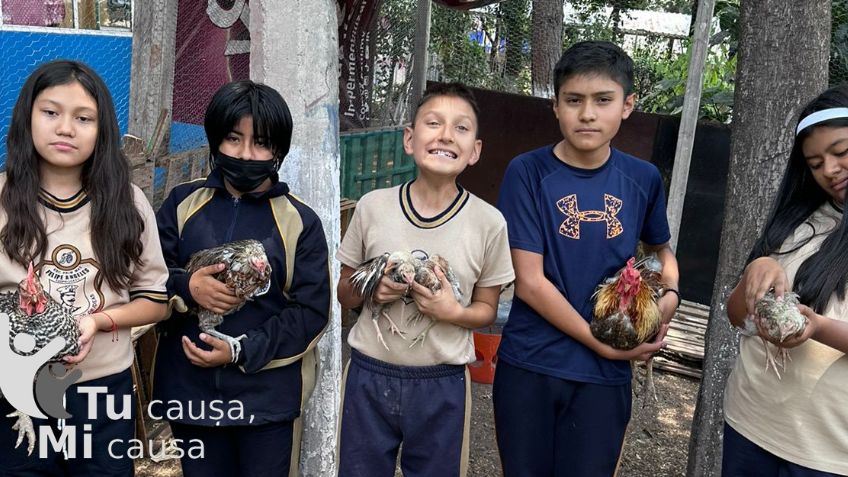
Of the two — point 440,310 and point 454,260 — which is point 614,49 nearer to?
point 454,260

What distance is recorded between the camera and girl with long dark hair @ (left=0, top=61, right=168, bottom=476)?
2318 millimetres

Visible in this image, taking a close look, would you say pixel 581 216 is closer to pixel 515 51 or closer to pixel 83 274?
pixel 83 274

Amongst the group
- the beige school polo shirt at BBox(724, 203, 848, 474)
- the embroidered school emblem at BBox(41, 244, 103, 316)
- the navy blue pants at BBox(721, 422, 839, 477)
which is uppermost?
the embroidered school emblem at BBox(41, 244, 103, 316)

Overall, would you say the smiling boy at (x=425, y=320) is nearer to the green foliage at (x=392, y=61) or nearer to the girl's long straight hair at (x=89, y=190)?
the girl's long straight hair at (x=89, y=190)

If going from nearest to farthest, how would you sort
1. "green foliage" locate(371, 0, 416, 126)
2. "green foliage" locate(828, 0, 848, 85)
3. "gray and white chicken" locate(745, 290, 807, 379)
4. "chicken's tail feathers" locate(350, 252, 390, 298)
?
"gray and white chicken" locate(745, 290, 807, 379) < "chicken's tail feathers" locate(350, 252, 390, 298) < "green foliage" locate(828, 0, 848, 85) < "green foliage" locate(371, 0, 416, 126)

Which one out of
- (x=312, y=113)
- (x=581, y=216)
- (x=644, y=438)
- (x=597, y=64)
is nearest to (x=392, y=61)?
(x=644, y=438)

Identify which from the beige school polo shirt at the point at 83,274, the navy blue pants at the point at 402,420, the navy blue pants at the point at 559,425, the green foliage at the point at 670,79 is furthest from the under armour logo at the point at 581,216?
the green foliage at the point at 670,79

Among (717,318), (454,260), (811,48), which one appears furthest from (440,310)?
(811,48)

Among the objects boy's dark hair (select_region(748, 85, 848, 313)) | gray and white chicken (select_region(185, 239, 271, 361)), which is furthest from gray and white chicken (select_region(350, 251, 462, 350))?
boy's dark hair (select_region(748, 85, 848, 313))

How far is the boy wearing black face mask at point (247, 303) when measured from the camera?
8.13ft

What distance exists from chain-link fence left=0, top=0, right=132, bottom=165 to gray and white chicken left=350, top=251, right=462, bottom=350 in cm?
377

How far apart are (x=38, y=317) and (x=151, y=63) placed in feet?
9.24

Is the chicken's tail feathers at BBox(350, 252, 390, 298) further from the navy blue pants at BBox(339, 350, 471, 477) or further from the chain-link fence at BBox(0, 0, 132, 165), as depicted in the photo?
the chain-link fence at BBox(0, 0, 132, 165)

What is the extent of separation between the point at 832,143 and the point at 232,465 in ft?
7.56
